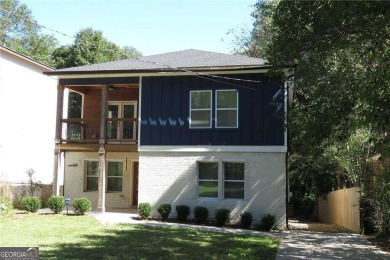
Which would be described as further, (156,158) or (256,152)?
(156,158)

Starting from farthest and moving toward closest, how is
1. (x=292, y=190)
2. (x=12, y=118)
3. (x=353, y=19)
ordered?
(x=292, y=190), (x=12, y=118), (x=353, y=19)

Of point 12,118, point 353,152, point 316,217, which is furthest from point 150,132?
point 316,217

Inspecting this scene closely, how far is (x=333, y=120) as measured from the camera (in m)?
11.3

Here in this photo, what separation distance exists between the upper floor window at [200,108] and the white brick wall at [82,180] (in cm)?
478

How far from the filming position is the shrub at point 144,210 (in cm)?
1694

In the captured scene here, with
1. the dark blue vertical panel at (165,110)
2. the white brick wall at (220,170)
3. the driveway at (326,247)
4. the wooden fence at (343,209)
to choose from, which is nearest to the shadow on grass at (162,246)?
the driveway at (326,247)

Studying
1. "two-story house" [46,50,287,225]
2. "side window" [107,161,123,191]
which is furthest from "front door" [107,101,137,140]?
"two-story house" [46,50,287,225]

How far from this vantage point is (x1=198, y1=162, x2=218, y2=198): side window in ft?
57.3

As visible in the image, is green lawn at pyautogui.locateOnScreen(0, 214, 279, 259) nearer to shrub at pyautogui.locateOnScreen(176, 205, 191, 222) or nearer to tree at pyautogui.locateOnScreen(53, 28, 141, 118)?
shrub at pyautogui.locateOnScreen(176, 205, 191, 222)

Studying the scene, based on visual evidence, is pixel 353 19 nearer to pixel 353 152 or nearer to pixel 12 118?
pixel 353 152

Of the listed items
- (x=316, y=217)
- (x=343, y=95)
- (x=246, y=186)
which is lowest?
(x=316, y=217)

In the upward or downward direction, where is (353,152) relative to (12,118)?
downward

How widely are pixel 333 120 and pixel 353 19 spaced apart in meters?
3.45

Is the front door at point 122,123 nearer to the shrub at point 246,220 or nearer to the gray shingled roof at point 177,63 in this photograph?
the gray shingled roof at point 177,63
